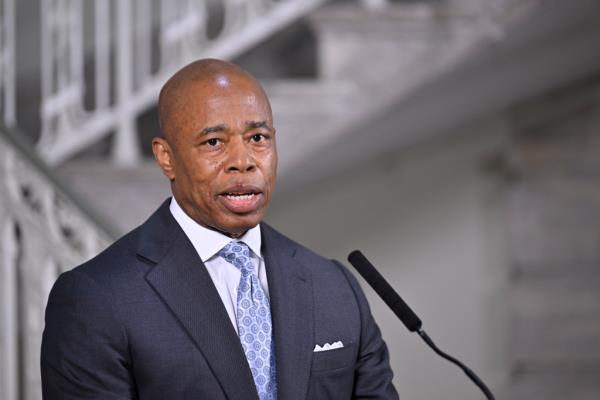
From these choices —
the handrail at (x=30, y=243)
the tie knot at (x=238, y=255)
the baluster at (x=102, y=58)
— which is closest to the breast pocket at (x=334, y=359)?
the tie knot at (x=238, y=255)

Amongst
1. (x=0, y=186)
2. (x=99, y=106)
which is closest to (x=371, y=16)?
(x=99, y=106)

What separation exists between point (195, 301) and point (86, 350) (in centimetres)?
12

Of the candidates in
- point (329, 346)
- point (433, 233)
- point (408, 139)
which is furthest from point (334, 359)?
point (433, 233)

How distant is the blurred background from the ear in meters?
1.49

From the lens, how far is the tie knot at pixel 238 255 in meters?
1.18

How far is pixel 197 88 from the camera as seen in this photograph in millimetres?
1119

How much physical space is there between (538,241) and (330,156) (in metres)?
1.00

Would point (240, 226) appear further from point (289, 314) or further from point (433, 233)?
point (433, 233)

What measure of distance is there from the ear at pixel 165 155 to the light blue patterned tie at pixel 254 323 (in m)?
0.10

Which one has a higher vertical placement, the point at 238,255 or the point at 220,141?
the point at 220,141

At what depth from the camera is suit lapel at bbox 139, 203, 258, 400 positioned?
1.11 meters

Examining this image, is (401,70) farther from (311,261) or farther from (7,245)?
(311,261)

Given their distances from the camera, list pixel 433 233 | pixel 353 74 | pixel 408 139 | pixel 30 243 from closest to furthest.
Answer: pixel 30 243 → pixel 353 74 → pixel 408 139 → pixel 433 233

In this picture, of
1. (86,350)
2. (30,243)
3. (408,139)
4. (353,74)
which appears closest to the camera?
(86,350)
